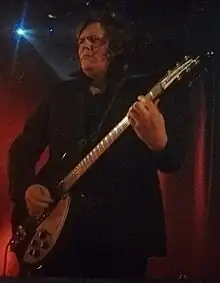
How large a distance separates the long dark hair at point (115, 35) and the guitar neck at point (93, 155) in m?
0.13

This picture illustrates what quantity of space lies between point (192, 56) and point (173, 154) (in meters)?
0.19

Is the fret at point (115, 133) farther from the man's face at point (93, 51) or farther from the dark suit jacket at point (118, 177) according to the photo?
the man's face at point (93, 51)

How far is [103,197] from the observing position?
1081mm

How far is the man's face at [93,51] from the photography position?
1.11 meters

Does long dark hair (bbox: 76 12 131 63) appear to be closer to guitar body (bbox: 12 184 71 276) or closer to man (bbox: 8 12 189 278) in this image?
man (bbox: 8 12 189 278)

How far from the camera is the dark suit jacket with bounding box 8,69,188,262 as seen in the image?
1068 millimetres

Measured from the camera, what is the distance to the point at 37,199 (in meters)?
1.09

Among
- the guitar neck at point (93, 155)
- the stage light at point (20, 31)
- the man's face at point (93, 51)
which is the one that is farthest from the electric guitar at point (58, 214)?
the stage light at point (20, 31)

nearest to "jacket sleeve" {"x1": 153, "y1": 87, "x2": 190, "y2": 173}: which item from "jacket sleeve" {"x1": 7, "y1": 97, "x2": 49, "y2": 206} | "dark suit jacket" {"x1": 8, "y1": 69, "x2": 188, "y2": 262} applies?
"dark suit jacket" {"x1": 8, "y1": 69, "x2": 188, "y2": 262}

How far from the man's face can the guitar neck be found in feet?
0.38

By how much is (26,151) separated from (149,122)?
246 mm

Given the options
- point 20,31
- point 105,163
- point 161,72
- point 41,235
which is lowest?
point 41,235

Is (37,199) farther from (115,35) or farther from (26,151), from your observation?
(115,35)

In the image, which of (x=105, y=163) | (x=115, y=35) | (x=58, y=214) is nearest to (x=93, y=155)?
(x=105, y=163)
